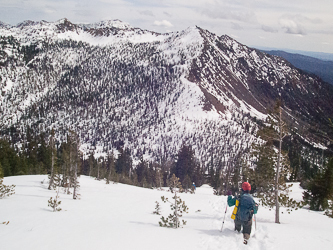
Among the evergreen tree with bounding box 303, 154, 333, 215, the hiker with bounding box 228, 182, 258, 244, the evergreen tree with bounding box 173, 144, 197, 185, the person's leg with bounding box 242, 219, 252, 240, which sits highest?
the hiker with bounding box 228, 182, 258, 244

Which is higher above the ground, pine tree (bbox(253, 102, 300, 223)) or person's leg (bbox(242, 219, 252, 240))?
pine tree (bbox(253, 102, 300, 223))

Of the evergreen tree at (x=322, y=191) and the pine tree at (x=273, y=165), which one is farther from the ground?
the pine tree at (x=273, y=165)

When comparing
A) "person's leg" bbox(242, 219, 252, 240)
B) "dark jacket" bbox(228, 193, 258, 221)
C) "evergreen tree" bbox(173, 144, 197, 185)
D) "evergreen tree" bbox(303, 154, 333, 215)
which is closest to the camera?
"person's leg" bbox(242, 219, 252, 240)

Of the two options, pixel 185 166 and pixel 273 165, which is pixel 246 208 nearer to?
pixel 273 165

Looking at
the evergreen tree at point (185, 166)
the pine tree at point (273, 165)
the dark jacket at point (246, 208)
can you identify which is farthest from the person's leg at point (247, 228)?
the evergreen tree at point (185, 166)

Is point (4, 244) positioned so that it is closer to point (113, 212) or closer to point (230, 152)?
point (113, 212)

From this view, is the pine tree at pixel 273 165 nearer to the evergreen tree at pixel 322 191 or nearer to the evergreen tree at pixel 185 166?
the evergreen tree at pixel 322 191

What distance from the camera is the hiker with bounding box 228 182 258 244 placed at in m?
11.6

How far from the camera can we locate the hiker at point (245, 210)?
11578 mm

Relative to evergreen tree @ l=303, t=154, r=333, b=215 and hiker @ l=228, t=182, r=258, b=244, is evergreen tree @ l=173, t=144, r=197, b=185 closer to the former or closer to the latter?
evergreen tree @ l=303, t=154, r=333, b=215

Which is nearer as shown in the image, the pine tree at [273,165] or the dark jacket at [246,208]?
the dark jacket at [246,208]

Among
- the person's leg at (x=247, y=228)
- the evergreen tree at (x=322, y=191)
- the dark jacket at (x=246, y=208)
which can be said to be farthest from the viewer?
the evergreen tree at (x=322, y=191)

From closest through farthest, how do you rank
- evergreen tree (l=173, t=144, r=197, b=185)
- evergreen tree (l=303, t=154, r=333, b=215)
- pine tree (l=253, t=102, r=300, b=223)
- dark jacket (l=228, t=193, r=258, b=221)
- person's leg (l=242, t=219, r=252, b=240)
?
person's leg (l=242, t=219, r=252, b=240) < dark jacket (l=228, t=193, r=258, b=221) < pine tree (l=253, t=102, r=300, b=223) < evergreen tree (l=303, t=154, r=333, b=215) < evergreen tree (l=173, t=144, r=197, b=185)

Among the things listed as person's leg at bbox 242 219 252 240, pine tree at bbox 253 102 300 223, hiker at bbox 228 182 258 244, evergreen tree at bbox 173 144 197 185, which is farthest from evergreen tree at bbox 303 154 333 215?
evergreen tree at bbox 173 144 197 185
